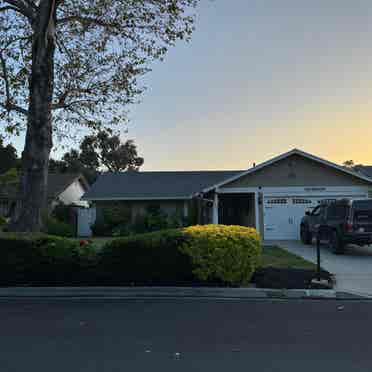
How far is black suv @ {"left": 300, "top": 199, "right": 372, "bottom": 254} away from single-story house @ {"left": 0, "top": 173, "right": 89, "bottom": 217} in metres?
17.6

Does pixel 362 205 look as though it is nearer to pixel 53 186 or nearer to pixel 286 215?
pixel 286 215

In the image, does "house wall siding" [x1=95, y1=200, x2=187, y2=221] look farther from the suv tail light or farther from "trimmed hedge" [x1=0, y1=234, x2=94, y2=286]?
"trimmed hedge" [x1=0, y1=234, x2=94, y2=286]

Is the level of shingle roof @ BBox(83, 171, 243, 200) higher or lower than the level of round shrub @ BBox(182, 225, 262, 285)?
higher

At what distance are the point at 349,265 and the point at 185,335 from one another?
7.91 metres

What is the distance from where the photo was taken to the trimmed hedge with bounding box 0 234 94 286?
8.73 meters

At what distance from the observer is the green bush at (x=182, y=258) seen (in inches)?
336

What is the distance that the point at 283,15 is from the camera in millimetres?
13148

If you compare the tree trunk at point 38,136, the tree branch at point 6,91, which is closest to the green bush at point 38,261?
the tree trunk at point 38,136

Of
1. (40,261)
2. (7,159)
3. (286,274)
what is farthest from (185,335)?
(7,159)

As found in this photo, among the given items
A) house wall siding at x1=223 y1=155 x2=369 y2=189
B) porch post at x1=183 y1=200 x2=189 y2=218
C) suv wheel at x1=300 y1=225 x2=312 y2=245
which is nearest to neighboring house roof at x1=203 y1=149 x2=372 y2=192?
house wall siding at x1=223 y1=155 x2=369 y2=189

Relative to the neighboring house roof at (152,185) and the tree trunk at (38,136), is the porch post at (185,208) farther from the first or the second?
the tree trunk at (38,136)

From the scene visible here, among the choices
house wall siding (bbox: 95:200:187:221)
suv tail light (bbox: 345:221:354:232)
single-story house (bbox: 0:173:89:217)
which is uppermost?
single-story house (bbox: 0:173:89:217)

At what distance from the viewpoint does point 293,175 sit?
19828mm

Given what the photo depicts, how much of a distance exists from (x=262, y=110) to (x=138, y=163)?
4541cm
